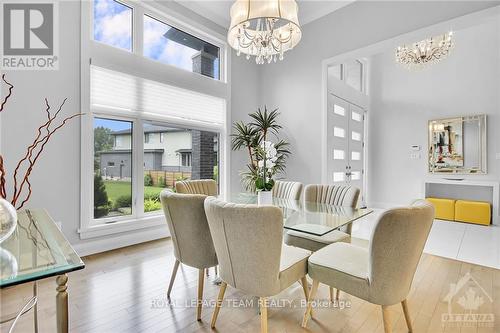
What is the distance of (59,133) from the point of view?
109 inches

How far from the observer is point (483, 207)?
14.6 ft

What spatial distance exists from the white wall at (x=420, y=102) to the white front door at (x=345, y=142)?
0.60 metres

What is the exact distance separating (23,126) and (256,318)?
115 inches

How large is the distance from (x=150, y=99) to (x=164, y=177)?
3.77 feet

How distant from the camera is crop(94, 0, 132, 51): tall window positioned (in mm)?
3094

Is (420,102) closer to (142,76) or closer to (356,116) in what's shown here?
(356,116)

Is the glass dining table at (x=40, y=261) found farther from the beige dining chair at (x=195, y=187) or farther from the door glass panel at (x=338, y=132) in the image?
the door glass panel at (x=338, y=132)

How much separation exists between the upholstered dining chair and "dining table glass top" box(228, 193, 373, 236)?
23.9 inches

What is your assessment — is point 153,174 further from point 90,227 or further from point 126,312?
point 126,312

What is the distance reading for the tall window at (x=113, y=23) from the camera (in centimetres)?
309

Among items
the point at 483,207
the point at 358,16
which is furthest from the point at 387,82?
the point at 483,207

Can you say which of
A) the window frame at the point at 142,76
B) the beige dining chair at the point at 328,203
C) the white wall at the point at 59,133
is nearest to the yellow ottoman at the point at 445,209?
the beige dining chair at the point at 328,203

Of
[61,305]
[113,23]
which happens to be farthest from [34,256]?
[113,23]

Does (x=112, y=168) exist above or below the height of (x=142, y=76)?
below
